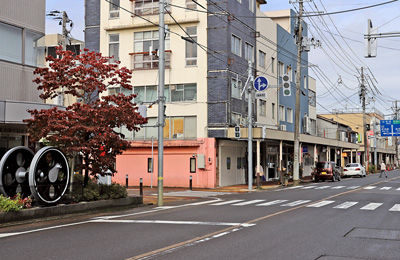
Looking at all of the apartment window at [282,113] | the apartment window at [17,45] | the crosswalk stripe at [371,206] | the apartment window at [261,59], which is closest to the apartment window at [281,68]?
the apartment window at [282,113]

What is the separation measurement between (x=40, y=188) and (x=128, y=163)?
21.9 metres

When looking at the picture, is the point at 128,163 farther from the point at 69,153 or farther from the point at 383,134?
the point at 383,134

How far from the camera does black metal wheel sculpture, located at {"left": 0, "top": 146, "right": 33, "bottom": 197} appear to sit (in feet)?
51.2

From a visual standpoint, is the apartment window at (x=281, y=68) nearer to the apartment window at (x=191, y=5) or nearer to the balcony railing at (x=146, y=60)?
the apartment window at (x=191, y=5)

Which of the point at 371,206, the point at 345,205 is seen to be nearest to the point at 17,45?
the point at 345,205

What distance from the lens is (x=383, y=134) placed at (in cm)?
6575

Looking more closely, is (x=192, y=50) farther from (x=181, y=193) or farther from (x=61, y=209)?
(x=61, y=209)

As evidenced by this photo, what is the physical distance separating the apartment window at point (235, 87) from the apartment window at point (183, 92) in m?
2.71

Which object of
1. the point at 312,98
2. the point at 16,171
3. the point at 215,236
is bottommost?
the point at 215,236

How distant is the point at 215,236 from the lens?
11.2 metres

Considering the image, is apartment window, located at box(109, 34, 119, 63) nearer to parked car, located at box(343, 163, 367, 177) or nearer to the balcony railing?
the balcony railing

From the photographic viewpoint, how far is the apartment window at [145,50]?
3622 centimetres

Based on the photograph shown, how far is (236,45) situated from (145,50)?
6.89 meters

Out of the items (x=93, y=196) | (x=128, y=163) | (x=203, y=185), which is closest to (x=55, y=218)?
(x=93, y=196)
